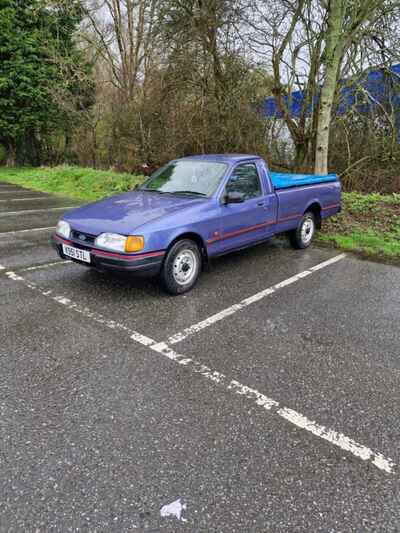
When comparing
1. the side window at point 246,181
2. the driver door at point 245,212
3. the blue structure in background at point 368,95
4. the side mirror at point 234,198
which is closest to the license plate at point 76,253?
the driver door at point 245,212

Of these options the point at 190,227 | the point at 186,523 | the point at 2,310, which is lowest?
the point at 186,523

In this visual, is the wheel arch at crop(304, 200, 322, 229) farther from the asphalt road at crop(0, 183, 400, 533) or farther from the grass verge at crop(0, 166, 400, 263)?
the asphalt road at crop(0, 183, 400, 533)

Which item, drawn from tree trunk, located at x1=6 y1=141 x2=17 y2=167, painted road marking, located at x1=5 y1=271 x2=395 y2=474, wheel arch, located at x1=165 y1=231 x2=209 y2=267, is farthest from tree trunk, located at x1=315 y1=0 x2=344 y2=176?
tree trunk, located at x1=6 y1=141 x2=17 y2=167

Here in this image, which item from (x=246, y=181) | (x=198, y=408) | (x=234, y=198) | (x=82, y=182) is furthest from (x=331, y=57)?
(x=82, y=182)

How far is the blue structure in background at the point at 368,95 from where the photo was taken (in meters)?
10.5

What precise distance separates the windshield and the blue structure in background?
7.14 metres

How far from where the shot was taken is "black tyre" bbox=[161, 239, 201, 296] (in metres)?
4.23

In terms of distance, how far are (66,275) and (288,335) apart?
3.11 metres

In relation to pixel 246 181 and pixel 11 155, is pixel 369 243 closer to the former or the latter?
pixel 246 181

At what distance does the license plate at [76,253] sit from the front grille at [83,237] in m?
0.10

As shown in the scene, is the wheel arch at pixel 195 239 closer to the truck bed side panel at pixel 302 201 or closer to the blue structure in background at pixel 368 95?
the truck bed side panel at pixel 302 201

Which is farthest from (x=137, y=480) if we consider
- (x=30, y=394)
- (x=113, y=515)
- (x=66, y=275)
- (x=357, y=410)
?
(x=66, y=275)

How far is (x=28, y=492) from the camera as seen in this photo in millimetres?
1933

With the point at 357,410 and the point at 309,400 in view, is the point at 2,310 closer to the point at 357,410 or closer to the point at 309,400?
the point at 309,400
